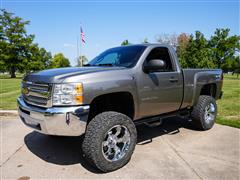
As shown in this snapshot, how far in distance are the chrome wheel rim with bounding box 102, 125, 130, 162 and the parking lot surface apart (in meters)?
0.23

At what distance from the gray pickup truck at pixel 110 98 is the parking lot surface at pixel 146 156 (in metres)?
0.41

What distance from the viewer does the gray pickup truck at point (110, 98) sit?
9.91 ft

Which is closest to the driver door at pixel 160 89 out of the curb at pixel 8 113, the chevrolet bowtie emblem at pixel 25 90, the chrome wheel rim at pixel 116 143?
the chrome wheel rim at pixel 116 143

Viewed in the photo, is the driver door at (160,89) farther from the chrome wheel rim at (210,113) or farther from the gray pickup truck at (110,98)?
the chrome wheel rim at (210,113)

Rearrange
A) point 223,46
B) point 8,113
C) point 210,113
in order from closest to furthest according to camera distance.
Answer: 1. point 210,113
2. point 8,113
3. point 223,46

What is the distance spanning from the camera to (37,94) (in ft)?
10.9

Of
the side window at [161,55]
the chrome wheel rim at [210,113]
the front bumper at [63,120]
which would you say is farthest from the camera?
the chrome wheel rim at [210,113]

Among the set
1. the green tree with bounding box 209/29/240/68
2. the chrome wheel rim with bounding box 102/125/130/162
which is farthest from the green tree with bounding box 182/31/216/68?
the chrome wheel rim with bounding box 102/125/130/162

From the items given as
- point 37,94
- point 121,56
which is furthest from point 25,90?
point 121,56

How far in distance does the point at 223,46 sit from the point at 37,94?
136ft

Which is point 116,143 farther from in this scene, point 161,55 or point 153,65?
point 161,55

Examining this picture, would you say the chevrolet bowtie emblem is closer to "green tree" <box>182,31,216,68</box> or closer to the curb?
the curb

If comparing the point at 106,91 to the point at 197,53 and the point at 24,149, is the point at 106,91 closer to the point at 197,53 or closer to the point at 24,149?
the point at 24,149

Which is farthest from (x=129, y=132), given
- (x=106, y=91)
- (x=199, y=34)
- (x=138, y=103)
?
(x=199, y=34)
